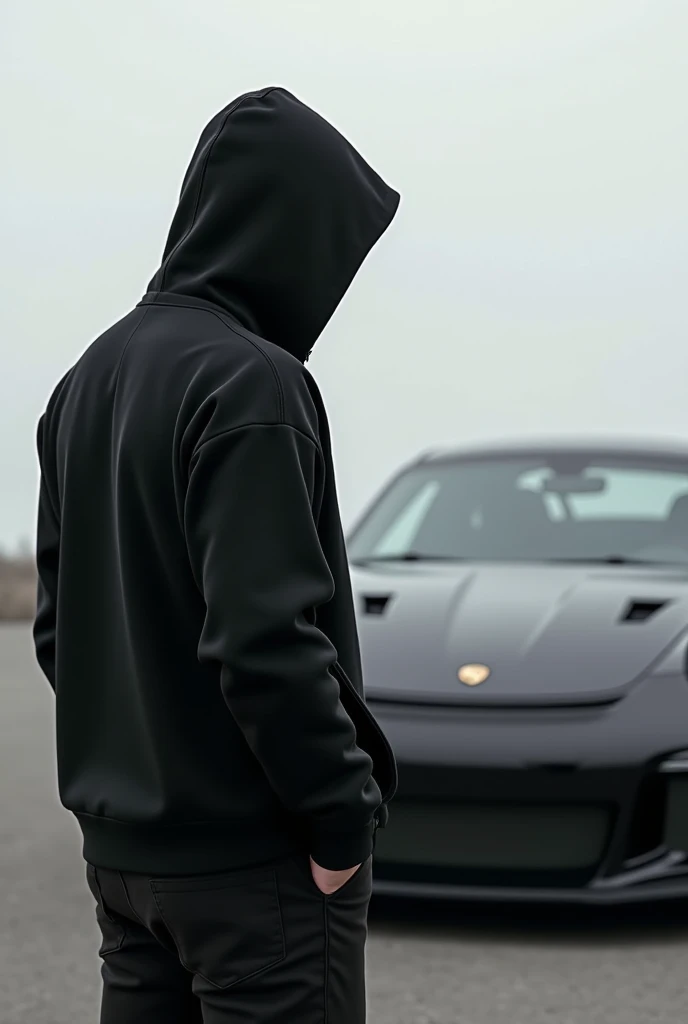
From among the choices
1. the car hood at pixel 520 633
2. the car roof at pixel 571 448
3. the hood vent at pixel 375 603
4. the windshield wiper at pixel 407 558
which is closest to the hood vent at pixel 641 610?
the car hood at pixel 520 633

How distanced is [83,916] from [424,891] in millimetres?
1126

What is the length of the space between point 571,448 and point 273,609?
4035mm

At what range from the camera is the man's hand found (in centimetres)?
177

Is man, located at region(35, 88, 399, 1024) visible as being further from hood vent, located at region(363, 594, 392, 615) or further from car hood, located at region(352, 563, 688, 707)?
hood vent, located at region(363, 594, 392, 615)

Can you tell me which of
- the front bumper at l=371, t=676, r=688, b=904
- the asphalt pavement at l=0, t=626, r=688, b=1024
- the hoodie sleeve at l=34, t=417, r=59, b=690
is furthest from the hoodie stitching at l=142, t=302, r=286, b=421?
the front bumper at l=371, t=676, r=688, b=904

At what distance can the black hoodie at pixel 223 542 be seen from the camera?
169cm

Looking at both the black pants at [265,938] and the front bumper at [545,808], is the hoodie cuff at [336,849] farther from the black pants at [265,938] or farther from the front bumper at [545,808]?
the front bumper at [545,808]

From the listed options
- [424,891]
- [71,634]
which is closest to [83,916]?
[424,891]

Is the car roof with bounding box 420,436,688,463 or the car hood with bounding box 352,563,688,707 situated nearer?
the car hood with bounding box 352,563,688,707

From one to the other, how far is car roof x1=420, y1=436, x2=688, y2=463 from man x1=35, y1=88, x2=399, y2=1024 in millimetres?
3594

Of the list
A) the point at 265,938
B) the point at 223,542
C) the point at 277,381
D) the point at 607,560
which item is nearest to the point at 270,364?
the point at 277,381

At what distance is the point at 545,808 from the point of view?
3.82 meters

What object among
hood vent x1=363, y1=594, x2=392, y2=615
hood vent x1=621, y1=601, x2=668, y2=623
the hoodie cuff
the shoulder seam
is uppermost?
the shoulder seam

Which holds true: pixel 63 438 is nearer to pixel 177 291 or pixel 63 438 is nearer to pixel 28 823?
pixel 177 291
